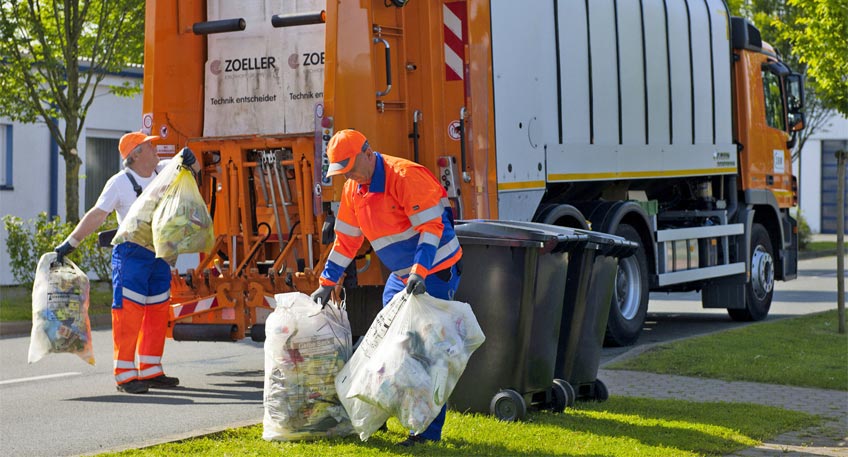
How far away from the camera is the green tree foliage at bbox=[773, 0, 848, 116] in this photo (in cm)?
1373

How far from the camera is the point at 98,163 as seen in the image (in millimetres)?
20188

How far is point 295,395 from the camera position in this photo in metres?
6.10

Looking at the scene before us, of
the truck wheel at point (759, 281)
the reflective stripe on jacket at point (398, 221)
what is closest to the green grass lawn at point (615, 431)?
the reflective stripe on jacket at point (398, 221)

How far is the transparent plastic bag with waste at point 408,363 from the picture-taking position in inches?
223

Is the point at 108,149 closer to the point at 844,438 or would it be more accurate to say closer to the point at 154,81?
the point at 154,81

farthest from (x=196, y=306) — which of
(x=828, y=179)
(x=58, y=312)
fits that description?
(x=828, y=179)

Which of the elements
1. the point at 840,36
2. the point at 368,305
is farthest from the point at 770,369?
the point at 840,36

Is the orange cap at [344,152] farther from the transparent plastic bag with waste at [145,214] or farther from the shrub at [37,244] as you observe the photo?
the shrub at [37,244]

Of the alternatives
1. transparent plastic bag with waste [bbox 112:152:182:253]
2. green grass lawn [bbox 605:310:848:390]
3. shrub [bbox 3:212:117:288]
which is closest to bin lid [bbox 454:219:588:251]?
transparent plastic bag with waste [bbox 112:152:182:253]

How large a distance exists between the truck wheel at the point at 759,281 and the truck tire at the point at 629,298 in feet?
8.60

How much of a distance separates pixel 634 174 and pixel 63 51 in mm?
7276

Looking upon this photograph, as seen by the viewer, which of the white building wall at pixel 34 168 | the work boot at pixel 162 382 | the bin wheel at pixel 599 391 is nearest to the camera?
the bin wheel at pixel 599 391

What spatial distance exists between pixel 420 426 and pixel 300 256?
355cm

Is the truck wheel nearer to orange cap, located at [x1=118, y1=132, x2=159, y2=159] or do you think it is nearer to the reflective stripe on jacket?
orange cap, located at [x1=118, y1=132, x2=159, y2=159]
